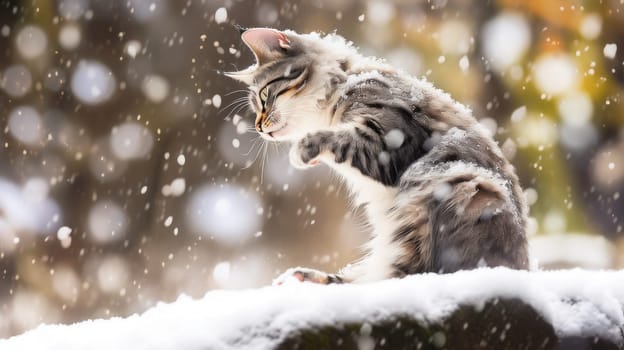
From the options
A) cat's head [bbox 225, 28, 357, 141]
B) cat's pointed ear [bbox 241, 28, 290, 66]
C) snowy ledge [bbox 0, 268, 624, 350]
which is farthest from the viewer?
cat's pointed ear [bbox 241, 28, 290, 66]

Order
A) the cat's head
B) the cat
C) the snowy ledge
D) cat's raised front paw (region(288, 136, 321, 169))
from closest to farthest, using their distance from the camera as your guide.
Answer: the snowy ledge, the cat, cat's raised front paw (region(288, 136, 321, 169)), the cat's head

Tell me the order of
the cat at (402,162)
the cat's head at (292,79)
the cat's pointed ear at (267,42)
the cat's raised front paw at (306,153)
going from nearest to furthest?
the cat at (402,162), the cat's raised front paw at (306,153), the cat's head at (292,79), the cat's pointed ear at (267,42)

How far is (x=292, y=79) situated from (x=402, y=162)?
84 cm

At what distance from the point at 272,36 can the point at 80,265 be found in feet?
14.1

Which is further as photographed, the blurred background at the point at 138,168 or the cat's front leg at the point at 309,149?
the blurred background at the point at 138,168

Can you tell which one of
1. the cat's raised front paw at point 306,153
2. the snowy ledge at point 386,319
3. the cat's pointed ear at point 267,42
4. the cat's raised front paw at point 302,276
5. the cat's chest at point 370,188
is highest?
the cat's pointed ear at point 267,42

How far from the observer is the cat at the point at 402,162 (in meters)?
2.53

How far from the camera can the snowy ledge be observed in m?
1.46

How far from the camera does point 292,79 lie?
133 inches

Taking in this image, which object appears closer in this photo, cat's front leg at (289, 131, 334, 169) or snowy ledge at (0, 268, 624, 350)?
snowy ledge at (0, 268, 624, 350)

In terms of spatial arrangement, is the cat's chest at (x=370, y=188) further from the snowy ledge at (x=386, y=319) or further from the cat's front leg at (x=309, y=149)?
the snowy ledge at (x=386, y=319)

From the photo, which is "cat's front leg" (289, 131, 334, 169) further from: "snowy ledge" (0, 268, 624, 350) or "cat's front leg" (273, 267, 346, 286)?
"snowy ledge" (0, 268, 624, 350)

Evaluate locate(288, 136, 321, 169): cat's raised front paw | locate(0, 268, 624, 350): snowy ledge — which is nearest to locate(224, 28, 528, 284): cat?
locate(288, 136, 321, 169): cat's raised front paw

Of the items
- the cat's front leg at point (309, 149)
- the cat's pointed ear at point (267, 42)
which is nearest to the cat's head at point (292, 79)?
the cat's pointed ear at point (267, 42)
